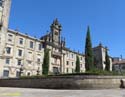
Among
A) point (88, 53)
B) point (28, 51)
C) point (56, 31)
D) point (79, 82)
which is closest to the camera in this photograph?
point (79, 82)

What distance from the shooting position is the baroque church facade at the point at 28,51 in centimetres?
4406

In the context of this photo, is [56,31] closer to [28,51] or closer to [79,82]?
[28,51]

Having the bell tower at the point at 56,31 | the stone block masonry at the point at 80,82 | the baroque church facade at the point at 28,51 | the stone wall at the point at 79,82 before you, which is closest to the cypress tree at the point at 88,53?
the stone block masonry at the point at 80,82

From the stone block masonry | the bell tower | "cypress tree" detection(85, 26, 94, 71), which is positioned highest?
the bell tower

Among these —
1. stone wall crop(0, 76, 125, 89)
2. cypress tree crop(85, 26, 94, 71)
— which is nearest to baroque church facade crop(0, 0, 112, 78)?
cypress tree crop(85, 26, 94, 71)

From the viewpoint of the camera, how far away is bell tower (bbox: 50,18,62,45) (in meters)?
59.5

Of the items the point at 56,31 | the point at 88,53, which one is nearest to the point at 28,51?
the point at 56,31

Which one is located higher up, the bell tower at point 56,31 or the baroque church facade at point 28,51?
the bell tower at point 56,31

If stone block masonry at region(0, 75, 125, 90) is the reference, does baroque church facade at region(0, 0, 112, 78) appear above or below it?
above

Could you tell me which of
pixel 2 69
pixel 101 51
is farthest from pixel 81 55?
pixel 2 69

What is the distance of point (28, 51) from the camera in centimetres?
5106

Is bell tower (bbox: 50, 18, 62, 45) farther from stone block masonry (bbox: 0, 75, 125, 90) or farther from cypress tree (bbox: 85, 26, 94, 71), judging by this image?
stone block masonry (bbox: 0, 75, 125, 90)

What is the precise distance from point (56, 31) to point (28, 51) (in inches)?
557

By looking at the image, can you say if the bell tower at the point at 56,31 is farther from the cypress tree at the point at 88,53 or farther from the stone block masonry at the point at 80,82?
the stone block masonry at the point at 80,82
